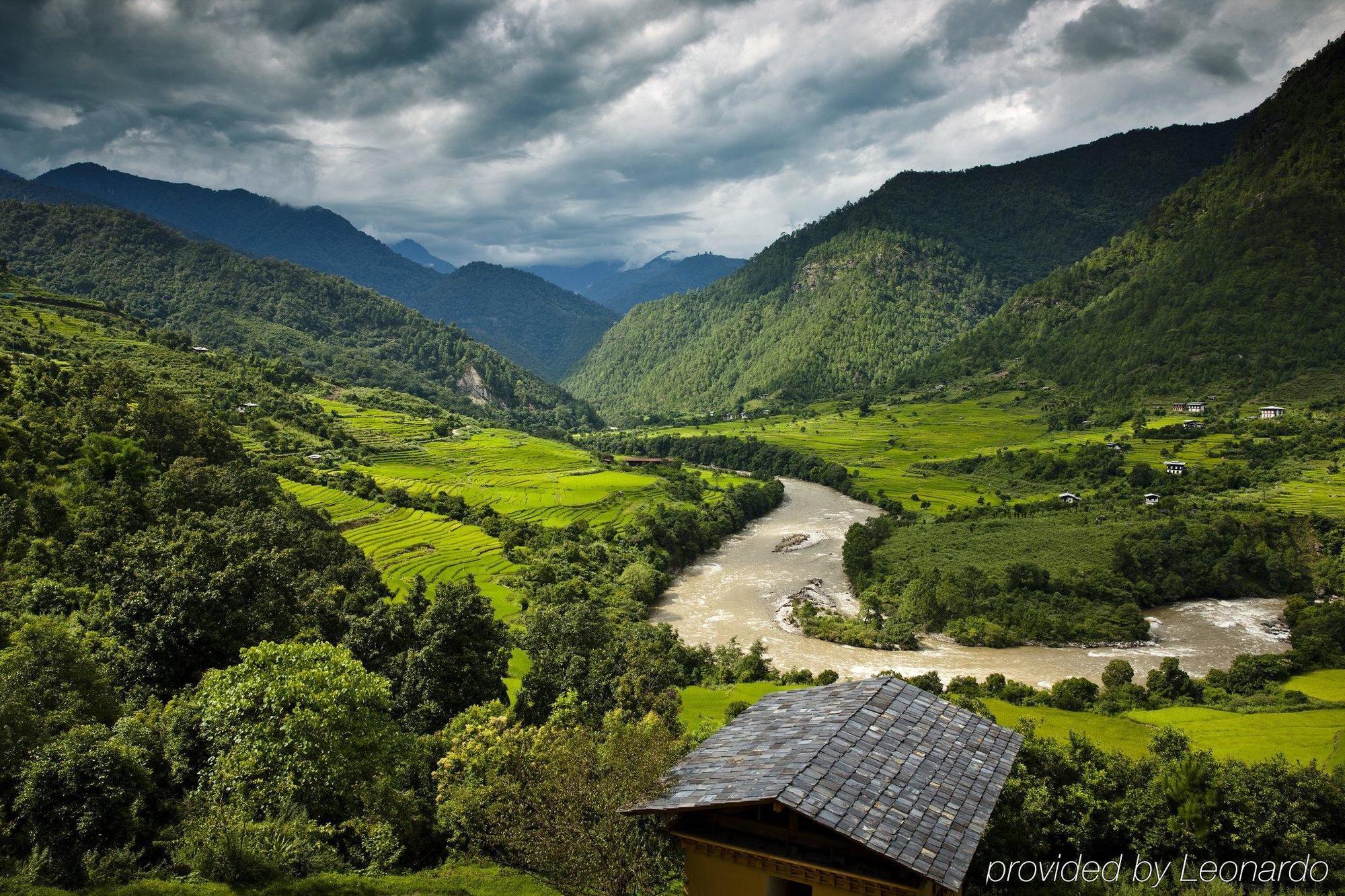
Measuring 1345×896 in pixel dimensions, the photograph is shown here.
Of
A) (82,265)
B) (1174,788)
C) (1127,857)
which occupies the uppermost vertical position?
(82,265)

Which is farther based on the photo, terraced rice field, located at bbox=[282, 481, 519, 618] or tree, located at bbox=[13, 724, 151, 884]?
terraced rice field, located at bbox=[282, 481, 519, 618]

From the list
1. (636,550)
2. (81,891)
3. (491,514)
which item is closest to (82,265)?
(491,514)

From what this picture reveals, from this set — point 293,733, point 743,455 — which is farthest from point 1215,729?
point 743,455

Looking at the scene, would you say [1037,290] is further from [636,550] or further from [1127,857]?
[1127,857]

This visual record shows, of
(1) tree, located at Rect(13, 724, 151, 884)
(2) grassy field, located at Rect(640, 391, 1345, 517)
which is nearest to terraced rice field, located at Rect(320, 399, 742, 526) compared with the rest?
(2) grassy field, located at Rect(640, 391, 1345, 517)

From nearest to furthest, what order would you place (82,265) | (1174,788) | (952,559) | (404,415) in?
(1174,788) < (952,559) < (404,415) < (82,265)

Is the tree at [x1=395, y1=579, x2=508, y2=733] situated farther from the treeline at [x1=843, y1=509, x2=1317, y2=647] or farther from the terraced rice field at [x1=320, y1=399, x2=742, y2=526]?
the terraced rice field at [x1=320, y1=399, x2=742, y2=526]
